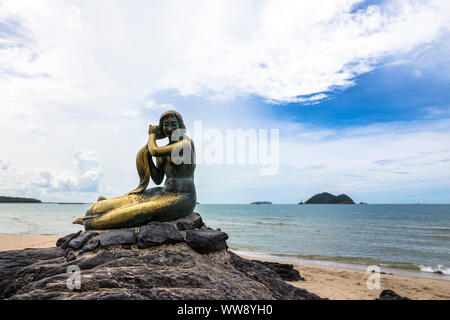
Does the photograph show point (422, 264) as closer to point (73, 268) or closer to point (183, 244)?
point (183, 244)

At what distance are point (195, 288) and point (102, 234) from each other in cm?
178

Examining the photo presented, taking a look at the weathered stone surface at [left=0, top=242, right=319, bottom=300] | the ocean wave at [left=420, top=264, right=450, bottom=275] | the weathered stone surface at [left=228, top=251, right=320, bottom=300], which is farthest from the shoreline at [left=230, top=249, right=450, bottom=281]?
the weathered stone surface at [left=0, top=242, right=319, bottom=300]

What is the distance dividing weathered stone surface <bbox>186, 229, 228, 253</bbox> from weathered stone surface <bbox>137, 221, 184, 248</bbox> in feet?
0.54

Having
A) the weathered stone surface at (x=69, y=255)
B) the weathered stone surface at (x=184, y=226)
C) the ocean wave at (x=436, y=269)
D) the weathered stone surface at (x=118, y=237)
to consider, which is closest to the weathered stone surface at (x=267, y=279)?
the weathered stone surface at (x=184, y=226)

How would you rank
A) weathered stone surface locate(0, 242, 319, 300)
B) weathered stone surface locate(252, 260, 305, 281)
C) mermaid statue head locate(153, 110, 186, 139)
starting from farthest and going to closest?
weathered stone surface locate(252, 260, 305, 281), mermaid statue head locate(153, 110, 186, 139), weathered stone surface locate(0, 242, 319, 300)

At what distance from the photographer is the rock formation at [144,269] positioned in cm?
320

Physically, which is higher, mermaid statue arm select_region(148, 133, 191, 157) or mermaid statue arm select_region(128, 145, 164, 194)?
mermaid statue arm select_region(148, 133, 191, 157)

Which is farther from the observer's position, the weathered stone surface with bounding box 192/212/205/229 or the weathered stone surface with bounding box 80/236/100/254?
the weathered stone surface with bounding box 192/212/205/229

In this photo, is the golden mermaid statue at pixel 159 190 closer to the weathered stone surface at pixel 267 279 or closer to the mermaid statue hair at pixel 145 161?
the mermaid statue hair at pixel 145 161

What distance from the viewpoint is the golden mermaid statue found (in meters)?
4.55

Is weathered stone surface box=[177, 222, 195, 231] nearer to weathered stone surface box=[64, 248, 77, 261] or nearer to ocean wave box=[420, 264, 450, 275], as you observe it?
weathered stone surface box=[64, 248, 77, 261]

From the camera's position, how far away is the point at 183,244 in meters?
4.32

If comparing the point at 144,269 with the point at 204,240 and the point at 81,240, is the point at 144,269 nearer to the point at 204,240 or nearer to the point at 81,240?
the point at 204,240
